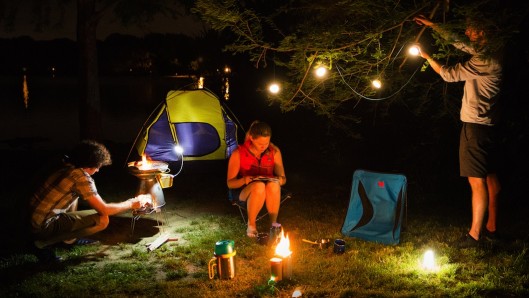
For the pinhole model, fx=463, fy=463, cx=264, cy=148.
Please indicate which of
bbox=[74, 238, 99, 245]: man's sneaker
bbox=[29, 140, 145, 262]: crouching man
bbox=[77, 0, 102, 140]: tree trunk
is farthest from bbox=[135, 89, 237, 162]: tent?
bbox=[29, 140, 145, 262]: crouching man

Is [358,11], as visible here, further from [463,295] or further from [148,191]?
[148,191]

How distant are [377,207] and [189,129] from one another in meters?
3.82

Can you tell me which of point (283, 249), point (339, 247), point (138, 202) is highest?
point (138, 202)

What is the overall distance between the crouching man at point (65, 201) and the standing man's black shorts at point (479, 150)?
3123 millimetres

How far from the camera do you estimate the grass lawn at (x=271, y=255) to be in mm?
3451

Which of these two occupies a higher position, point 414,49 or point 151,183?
point 414,49

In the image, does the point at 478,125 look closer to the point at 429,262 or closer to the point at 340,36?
the point at 429,262

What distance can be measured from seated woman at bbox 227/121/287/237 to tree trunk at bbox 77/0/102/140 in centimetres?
424

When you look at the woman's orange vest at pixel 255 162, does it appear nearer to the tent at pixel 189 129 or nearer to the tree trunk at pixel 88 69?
the tent at pixel 189 129

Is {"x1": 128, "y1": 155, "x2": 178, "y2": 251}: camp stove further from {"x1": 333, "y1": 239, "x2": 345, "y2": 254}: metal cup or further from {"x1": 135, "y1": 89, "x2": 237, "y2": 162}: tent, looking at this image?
{"x1": 135, "y1": 89, "x2": 237, "y2": 162}: tent

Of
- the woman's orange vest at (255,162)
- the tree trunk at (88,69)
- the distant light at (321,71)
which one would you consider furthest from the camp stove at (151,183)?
the tree trunk at (88,69)

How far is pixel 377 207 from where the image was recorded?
15.0 ft

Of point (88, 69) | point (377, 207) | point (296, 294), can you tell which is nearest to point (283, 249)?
point (296, 294)

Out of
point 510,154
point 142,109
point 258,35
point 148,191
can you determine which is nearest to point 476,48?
point 258,35
